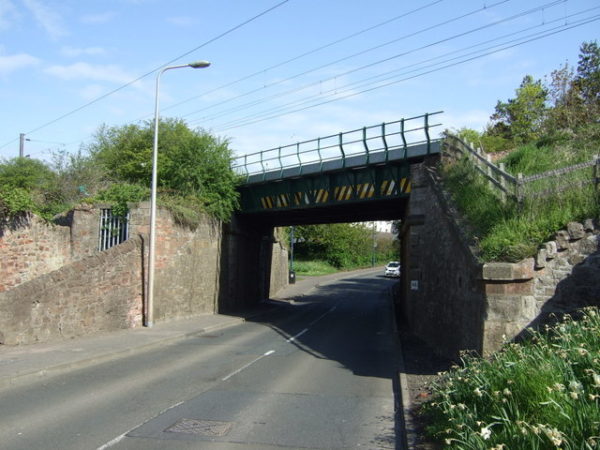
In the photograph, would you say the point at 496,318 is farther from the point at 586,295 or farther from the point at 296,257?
the point at 296,257

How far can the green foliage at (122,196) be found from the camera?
20.7 meters

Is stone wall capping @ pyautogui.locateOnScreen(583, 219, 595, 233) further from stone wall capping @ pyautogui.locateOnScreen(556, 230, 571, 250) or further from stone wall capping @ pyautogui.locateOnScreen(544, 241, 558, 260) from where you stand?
stone wall capping @ pyautogui.locateOnScreen(544, 241, 558, 260)

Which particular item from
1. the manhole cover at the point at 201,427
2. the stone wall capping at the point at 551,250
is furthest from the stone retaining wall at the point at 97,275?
the stone wall capping at the point at 551,250

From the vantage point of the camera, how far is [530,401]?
5.04 m

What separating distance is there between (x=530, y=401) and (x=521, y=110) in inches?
1571

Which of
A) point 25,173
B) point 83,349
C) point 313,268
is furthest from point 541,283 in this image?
point 313,268

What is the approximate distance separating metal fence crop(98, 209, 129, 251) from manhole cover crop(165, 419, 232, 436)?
48.2ft

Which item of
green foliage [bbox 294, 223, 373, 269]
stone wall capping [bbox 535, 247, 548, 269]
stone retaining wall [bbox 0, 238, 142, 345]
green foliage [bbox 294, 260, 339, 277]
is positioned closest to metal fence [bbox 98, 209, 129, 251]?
stone retaining wall [bbox 0, 238, 142, 345]

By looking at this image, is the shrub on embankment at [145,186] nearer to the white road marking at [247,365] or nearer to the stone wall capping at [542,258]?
the white road marking at [247,365]

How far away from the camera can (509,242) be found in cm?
988

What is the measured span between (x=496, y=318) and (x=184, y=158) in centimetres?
1771

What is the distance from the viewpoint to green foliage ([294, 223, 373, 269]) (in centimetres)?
6869

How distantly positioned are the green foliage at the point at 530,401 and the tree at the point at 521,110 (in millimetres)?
31033

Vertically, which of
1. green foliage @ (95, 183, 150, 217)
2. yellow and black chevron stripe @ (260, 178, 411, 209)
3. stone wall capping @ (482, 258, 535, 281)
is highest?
yellow and black chevron stripe @ (260, 178, 411, 209)
